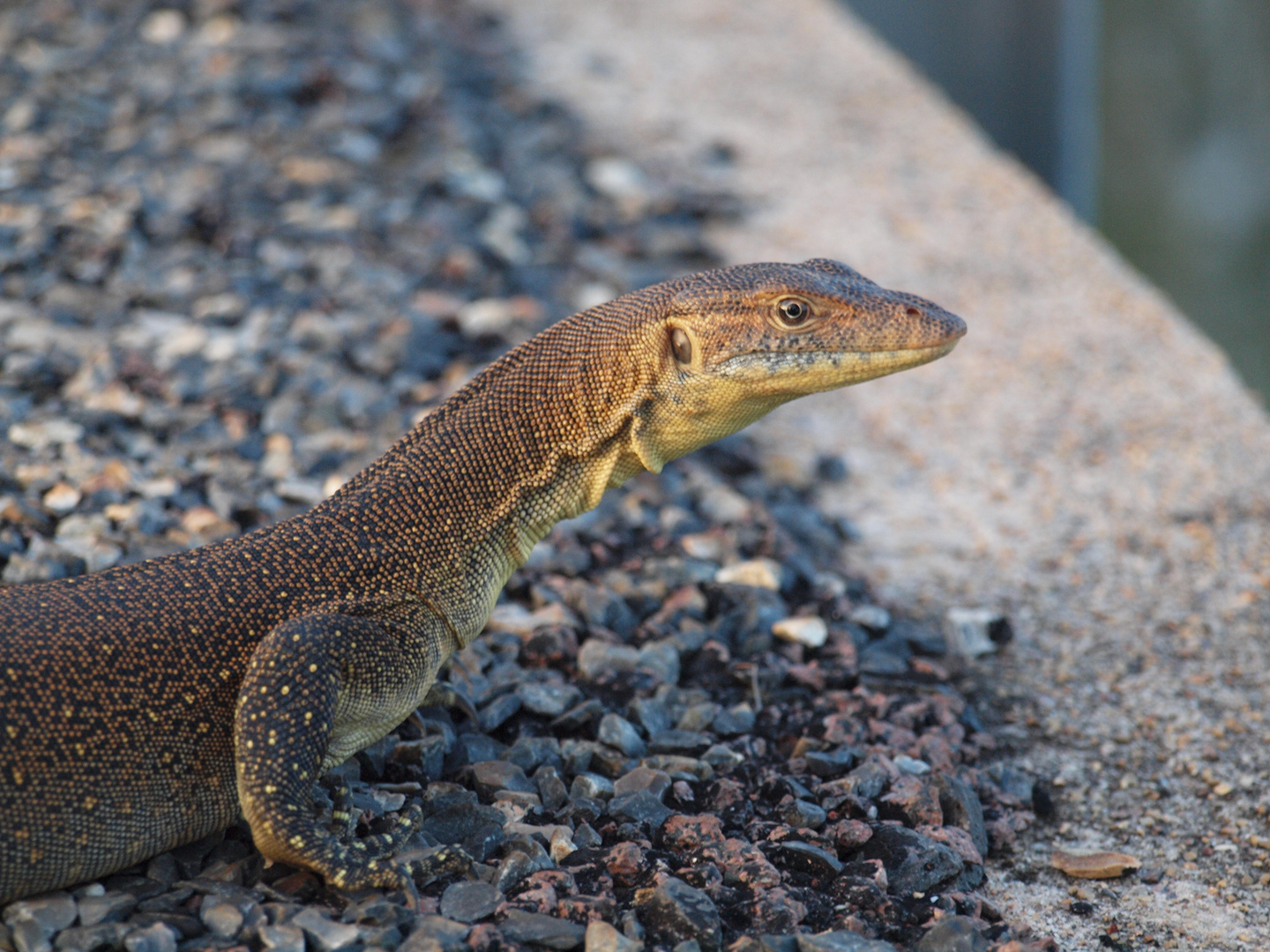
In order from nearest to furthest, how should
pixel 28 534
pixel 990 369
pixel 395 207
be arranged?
pixel 28 534, pixel 990 369, pixel 395 207

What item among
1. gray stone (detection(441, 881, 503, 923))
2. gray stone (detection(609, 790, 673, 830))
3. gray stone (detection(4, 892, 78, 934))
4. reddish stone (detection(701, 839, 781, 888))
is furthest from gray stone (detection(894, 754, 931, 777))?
gray stone (detection(4, 892, 78, 934))

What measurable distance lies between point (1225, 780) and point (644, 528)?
287cm

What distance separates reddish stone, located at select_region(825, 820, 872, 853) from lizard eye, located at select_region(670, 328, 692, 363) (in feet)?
5.52

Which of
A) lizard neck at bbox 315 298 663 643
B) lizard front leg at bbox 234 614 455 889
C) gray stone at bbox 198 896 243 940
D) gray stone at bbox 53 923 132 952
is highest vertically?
lizard neck at bbox 315 298 663 643

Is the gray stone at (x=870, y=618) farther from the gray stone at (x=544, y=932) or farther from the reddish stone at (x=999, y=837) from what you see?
the gray stone at (x=544, y=932)

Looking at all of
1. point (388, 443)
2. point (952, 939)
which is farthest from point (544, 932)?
point (388, 443)

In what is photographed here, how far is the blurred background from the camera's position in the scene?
1225 cm

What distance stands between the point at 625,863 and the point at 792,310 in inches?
75.2

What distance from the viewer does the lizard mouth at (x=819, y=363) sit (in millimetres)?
4188

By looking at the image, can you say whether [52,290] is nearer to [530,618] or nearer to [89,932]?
[530,618]

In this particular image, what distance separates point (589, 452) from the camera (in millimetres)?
4355

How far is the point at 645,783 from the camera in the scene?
171 inches

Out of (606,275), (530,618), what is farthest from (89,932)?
(606,275)

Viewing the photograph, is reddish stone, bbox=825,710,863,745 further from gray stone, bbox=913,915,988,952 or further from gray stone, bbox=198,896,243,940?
gray stone, bbox=198,896,243,940
